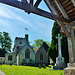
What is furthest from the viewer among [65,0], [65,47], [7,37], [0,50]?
[7,37]

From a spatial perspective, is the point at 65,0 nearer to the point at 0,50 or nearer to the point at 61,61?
the point at 61,61

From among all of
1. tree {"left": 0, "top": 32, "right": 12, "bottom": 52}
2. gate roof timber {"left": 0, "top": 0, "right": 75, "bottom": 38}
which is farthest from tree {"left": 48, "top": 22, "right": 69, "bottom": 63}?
tree {"left": 0, "top": 32, "right": 12, "bottom": 52}

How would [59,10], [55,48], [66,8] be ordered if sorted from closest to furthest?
[66,8] < [59,10] < [55,48]

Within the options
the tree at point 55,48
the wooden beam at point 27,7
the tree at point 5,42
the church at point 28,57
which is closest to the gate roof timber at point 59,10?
the wooden beam at point 27,7

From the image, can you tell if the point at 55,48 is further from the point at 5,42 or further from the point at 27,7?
the point at 5,42

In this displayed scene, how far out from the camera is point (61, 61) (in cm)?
1669

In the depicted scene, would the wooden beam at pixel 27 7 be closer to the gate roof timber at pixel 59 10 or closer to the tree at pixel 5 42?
the gate roof timber at pixel 59 10

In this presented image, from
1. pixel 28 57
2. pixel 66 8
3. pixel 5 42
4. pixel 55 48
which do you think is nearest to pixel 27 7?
pixel 66 8

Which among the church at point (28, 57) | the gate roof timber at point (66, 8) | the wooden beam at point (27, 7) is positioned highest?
the gate roof timber at point (66, 8)

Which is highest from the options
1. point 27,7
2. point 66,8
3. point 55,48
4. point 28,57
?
point 66,8

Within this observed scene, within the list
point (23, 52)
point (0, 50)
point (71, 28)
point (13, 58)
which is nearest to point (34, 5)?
point (71, 28)

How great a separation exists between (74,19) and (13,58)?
3203 cm

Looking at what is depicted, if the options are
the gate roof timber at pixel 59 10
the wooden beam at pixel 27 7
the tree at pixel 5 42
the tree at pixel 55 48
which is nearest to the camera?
the wooden beam at pixel 27 7

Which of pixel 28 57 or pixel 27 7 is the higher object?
pixel 27 7
